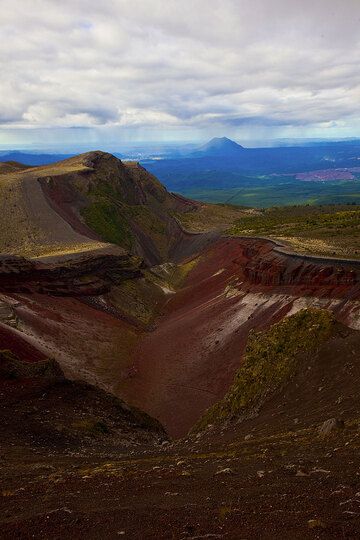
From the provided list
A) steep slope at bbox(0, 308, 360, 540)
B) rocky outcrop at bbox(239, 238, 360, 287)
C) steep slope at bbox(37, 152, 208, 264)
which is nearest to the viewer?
steep slope at bbox(0, 308, 360, 540)

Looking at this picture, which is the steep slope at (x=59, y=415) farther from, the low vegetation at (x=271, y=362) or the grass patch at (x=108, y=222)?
the grass patch at (x=108, y=222)

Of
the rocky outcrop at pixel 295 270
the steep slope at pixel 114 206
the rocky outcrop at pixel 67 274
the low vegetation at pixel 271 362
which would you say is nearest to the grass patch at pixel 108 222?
the steep slope at pixel 114 206

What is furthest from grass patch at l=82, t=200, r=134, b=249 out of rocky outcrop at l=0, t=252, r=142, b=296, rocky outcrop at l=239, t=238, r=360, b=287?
rocky outcrop at l=239, t=238, r=360, b=287

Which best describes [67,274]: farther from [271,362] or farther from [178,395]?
[271,362]

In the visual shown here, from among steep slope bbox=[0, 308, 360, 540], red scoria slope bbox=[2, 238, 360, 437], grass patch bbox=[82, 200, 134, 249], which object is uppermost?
grass patch bbox=[82, 200, 134, 249]

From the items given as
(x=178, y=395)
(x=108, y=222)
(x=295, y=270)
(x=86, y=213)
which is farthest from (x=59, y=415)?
(x=86, y=213)

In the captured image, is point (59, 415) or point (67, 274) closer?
point (59, 415)

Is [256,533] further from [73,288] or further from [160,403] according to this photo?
[73,288]

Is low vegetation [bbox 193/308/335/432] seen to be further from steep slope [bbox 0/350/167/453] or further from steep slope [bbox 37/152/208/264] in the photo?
steep slope [bbox 37/152/208/264]

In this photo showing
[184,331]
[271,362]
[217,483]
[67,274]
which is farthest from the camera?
[67,274]

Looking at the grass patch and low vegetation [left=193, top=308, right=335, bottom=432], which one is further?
the grass patch
